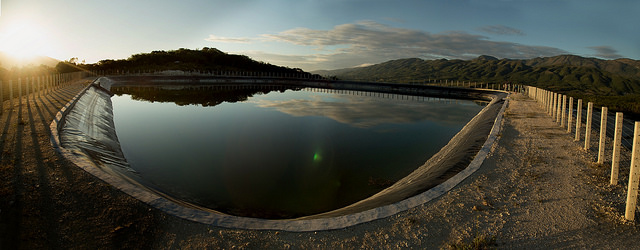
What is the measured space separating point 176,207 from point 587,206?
213 inches

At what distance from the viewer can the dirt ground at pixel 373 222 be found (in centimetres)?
366

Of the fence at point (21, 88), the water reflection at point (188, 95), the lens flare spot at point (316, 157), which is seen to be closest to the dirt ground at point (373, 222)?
the lens flare spot at point (316, 157)

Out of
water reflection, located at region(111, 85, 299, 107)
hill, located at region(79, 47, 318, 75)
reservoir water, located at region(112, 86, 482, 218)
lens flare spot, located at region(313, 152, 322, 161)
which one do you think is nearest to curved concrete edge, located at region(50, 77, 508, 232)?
reservoir water, located at region(112, 86, 482, 218)

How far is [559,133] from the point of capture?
1002cm

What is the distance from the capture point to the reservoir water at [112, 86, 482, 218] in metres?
7.15

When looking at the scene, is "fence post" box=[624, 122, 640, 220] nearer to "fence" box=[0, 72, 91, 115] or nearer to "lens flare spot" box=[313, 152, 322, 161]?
"lens flare spot" box=[313, 152, 322, 161]

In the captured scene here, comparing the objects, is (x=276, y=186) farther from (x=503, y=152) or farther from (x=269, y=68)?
(x=269, y=68)

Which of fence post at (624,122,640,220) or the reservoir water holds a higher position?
fence post at (624,122,640,220)

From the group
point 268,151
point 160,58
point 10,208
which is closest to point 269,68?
point 160,58

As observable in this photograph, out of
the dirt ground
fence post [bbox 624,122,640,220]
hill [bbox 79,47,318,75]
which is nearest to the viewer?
the dirt ground

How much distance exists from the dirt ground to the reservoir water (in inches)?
89.4

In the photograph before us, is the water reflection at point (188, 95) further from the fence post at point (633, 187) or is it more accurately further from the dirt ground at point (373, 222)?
the fence post at point (633, 187)

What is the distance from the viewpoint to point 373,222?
4.14 m

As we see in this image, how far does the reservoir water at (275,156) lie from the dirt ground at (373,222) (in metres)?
2.27
